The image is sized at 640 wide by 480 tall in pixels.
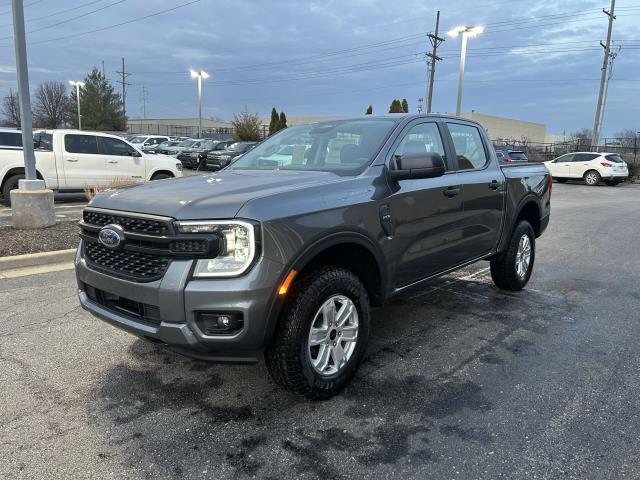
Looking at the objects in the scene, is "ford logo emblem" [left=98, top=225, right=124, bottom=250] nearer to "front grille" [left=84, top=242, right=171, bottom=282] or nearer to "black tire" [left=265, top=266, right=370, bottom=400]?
"front grille" [left=84, top=242, right=171, bottom=282]

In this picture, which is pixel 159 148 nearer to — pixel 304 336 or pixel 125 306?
pixel 125 306

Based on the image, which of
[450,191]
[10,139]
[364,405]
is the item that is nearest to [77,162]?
[10,139]

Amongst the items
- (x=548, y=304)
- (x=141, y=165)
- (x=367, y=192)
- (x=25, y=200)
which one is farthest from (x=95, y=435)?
(x=141, y=165)

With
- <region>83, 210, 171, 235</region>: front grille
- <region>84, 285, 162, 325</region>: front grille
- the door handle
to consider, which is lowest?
<region>84, 285, 162, 325</region>: front grille

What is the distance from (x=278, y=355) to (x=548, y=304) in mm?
3617

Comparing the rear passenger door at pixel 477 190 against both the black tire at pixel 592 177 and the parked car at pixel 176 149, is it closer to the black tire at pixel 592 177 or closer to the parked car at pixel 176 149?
the black tire at pixel 592 177

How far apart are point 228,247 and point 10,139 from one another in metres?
11.7

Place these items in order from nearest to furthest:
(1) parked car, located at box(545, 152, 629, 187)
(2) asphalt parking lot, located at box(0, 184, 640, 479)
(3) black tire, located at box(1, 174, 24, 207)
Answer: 1. (2) asphalt parking lot, located at box(0, 184, 640, 479)
2. (3) black tire, located at box(1, 174, 24, 207)
3. (1) parked car, located at box(545, 152, 629, 187)

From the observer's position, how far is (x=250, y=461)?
2.65 m

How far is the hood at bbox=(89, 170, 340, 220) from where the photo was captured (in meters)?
2.81

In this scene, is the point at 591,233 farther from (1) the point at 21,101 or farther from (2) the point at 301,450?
(1) the point at 21,101

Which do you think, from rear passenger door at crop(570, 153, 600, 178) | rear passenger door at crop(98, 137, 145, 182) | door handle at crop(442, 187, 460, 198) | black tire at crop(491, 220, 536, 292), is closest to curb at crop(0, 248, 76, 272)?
door handle at crop(442, 187, 460, 198)

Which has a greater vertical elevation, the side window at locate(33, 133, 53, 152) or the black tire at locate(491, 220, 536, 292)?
the side window at locate(33, 133, 53, 152)

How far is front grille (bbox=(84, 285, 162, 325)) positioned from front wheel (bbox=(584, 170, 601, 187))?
1055 inches
